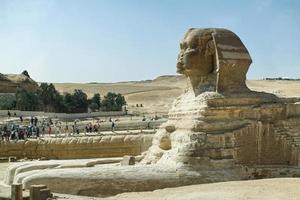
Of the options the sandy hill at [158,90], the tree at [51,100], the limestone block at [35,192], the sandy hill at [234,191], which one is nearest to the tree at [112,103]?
the sandy hill at [158,90]

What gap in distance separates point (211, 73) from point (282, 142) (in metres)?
2.85

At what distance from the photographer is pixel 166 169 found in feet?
45.9

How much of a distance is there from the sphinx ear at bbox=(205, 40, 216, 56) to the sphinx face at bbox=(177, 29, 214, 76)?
0.03m

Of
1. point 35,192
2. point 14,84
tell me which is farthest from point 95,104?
point 35,192

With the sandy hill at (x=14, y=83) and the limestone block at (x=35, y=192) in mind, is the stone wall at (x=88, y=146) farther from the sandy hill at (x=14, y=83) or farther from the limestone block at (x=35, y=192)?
the sandy hill at (x=14, y=83)

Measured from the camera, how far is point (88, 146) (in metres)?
24.5

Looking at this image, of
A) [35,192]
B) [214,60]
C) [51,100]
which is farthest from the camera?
[51,100]

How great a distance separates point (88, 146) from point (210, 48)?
10.3m

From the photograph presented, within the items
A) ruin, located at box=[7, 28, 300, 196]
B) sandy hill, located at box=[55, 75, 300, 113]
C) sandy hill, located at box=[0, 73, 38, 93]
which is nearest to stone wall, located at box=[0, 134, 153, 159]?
ruin, located at box=[7, 28, 300, 196]

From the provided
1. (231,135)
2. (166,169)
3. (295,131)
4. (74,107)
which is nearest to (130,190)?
(166,169)

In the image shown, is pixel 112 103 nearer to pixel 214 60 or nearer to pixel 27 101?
pixel 27 101

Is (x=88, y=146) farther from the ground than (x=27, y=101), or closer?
closer

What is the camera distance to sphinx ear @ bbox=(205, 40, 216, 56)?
15.9m

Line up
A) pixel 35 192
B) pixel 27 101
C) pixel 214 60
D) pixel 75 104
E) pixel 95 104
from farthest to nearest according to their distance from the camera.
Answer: pixel 95 104 → pixel 75 104 → pixel 27 101 → pixel 214 60 → pixel 35 192
